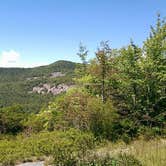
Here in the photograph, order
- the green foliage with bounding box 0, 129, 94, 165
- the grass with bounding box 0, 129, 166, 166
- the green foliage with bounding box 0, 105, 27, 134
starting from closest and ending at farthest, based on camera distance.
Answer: the grass with bounding box 0, 129, 166, 166, the green foliage with bounding box 0, 129, 94, 165, the green foliage with bounding box 0, 105, 27, 134

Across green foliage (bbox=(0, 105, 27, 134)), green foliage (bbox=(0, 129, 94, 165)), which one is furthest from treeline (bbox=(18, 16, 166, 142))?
green foliage (bbox=(0, 105, 27, 134))

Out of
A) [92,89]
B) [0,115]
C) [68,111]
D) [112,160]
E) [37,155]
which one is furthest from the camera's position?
[0,115]

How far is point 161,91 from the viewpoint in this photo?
50.0 ft

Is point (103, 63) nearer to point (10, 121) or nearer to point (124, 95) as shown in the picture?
point (124, 95)

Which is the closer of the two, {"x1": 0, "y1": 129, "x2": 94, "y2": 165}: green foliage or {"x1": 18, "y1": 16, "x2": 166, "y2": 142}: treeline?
{"x1": 0, "y1": 129, "x2": 94, "y2": 165}: green foliage

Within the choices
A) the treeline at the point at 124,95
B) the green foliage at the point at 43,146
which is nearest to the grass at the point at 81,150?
the green foliage at the point at 43,146

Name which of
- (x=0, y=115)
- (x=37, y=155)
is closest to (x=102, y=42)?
(x=37, y=155)

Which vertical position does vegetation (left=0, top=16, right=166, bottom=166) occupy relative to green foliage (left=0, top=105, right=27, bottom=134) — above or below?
above

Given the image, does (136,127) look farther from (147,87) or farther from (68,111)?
(68,111)

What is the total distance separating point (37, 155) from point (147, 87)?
625 cm

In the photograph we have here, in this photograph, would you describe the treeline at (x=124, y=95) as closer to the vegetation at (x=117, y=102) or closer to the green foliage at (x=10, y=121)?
the vegetation at (x=117, y=102)

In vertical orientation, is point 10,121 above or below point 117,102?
below

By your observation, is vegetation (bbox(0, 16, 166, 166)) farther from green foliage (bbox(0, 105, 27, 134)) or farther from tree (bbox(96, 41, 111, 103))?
green foliage (bbox(0, 105, 27, 134))

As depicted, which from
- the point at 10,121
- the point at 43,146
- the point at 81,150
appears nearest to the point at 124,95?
the point at 43,146
